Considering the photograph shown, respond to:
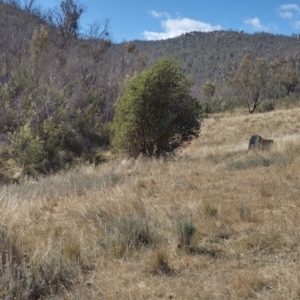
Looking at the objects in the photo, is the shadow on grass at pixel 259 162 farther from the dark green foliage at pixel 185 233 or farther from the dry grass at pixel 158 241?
the dark green foliage at pixel 185 233

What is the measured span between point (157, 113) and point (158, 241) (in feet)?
29.6

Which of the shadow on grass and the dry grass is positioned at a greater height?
the shadow on grass

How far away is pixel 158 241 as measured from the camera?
4.00 m

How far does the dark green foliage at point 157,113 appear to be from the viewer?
12.6m

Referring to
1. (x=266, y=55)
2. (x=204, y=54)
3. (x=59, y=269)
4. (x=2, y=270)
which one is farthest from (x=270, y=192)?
(x=204, y=54)

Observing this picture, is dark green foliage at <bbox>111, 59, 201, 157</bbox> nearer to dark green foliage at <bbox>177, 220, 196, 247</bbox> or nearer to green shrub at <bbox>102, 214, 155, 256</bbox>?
green shrub at <bbox>102, 214, 155, 256</bbox>

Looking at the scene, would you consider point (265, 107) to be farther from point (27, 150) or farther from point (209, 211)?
point (209, 211)

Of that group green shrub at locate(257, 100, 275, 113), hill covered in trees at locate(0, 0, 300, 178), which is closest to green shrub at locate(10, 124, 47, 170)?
hill covered in trees at locate(0, 0, 300, 178)

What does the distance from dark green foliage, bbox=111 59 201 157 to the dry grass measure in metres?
5.74

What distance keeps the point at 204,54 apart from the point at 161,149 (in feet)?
330

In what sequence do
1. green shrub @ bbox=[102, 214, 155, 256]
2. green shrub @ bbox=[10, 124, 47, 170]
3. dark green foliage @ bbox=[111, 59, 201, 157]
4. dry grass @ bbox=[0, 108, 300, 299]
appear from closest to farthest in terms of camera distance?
dry grass @ bbox=[0, 108, 300, 299] < green shrub @ bbox=[102, 214, 155, 256] < dark green foliage @ bbox=[111, 59, 201, 157] < green shrub @ bbox=[10, 124, 47, 170]

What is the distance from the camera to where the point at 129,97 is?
42.0 feet

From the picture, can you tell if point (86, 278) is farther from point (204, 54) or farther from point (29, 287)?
point (204, 54)

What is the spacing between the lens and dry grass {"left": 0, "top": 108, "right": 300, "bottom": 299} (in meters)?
2.95
